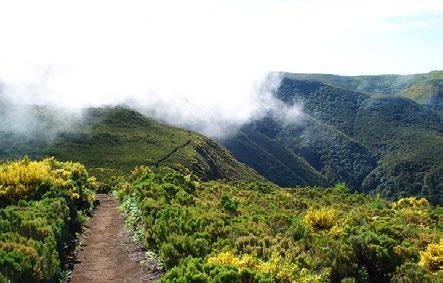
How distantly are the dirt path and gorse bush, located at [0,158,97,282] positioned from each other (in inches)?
33.7

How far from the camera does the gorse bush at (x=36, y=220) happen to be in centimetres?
1505

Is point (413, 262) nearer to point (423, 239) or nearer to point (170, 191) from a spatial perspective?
point (423, 239)

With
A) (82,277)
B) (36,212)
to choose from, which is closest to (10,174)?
(36,212)

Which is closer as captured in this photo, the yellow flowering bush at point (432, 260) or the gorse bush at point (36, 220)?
the gorse bush at point (36, 220)

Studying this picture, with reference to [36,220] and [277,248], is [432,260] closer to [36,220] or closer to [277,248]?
[277,248]

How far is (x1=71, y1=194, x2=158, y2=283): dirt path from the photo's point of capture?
743 inches

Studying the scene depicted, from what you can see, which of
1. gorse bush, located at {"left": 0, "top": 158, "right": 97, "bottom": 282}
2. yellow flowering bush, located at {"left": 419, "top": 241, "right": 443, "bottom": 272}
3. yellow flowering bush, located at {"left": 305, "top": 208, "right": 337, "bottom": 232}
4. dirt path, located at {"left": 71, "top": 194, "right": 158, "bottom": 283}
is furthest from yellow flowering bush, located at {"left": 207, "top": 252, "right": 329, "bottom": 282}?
yellow flowering bush, located at {"left": 305, "top": 208, "right": 337, "bottom": 232}

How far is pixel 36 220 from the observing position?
1850 centimetres

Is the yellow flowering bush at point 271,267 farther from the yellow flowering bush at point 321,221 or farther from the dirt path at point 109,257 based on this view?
the yellow flowering bush at point 321,221

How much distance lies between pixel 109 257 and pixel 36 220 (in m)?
4.23

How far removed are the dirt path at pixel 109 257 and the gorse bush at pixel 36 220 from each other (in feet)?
2.81

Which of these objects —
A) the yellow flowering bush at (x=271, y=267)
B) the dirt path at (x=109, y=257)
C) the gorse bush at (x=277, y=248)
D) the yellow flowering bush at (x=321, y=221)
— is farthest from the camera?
the yellow flowering bush at (x=321, y=221)

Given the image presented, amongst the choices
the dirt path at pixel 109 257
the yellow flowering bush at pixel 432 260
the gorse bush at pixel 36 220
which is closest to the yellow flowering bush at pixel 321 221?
the yellow flowering bush at pixel 432 260

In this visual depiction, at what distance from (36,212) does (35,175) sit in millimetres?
5811
